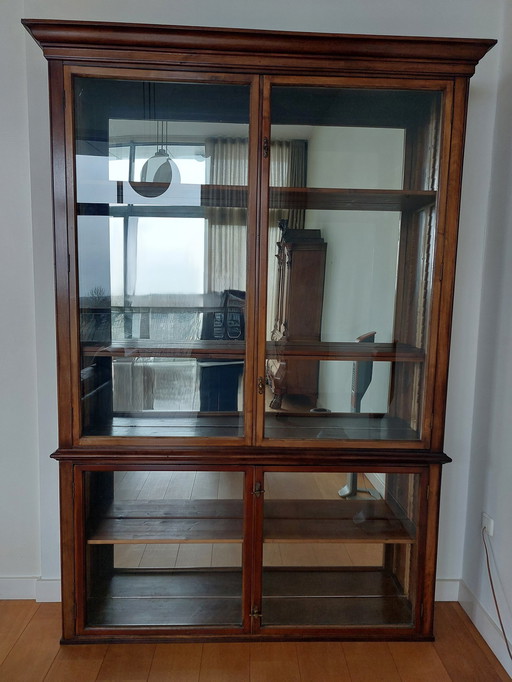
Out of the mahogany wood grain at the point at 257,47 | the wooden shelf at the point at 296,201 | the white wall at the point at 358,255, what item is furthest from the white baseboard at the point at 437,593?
the mahogany wood grain at the point at 257,47

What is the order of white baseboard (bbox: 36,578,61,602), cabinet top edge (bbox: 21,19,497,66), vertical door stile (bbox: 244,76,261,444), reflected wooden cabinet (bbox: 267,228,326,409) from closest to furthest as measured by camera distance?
cabinet top edge (bbox: 21,19,497,66), vertical door stile (bbox: 244,76,261,444), reflected wooden cabinet (bbox: 267,228,326,409), white baseboard (bbox: 36,578,61,602)

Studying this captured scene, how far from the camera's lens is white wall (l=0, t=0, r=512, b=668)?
5.89ft

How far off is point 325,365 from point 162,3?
1436 mm

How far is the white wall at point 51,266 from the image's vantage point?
1.80 meters

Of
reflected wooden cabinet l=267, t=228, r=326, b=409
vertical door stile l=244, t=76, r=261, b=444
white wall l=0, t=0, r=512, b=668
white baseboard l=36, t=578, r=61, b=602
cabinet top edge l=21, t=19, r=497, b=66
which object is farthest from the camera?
white baseboard l=36, t=578, r=61, b=602

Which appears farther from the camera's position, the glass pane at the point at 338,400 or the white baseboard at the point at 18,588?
the white baseboard at the point at 18,588

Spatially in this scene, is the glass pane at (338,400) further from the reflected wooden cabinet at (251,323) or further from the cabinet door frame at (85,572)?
the cabinet door frame at (85,572)

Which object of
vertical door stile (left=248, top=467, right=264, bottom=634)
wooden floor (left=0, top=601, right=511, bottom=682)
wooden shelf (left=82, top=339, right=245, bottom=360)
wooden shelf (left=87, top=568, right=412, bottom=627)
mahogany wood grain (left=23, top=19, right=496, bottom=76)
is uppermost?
mahogany wood grain (left=23, top=19, right=496, bottom=76)

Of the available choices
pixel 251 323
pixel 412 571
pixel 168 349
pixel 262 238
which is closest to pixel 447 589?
pixel 412 571

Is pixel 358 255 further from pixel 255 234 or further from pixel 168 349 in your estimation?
pixel 168 349

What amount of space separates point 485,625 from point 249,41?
2.15 metres

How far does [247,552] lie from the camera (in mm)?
1721

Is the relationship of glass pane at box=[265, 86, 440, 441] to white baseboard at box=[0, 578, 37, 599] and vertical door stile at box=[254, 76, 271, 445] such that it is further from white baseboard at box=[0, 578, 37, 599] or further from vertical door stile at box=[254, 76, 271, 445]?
white baseboard at box=[0, 578, 37, 599]

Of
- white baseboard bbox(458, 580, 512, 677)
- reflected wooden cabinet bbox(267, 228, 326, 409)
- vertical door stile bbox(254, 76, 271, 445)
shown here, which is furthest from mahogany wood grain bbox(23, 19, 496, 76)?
white baseboard bbox(458, 580, 512, 677)
